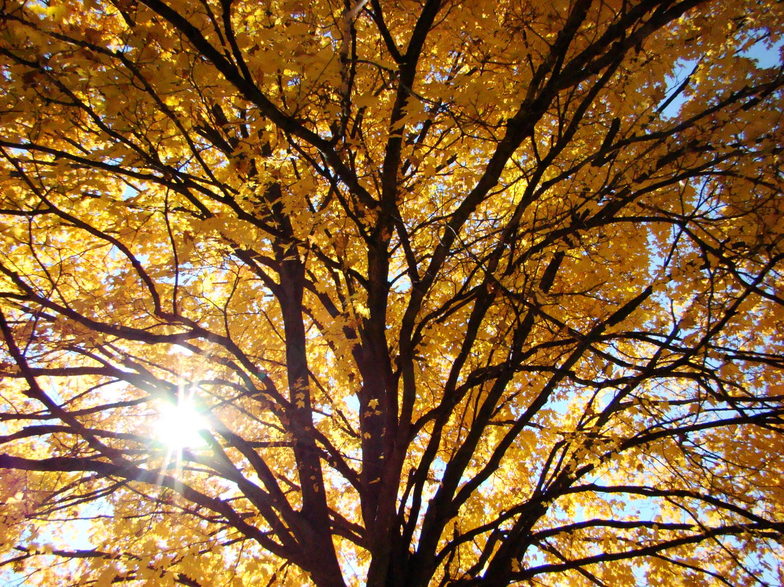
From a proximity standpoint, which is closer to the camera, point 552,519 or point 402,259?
point 552,519

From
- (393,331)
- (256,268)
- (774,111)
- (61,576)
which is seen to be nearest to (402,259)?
(393,331)

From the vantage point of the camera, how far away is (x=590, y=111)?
145 inches

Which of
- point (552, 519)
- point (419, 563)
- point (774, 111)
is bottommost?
point (419, 563)

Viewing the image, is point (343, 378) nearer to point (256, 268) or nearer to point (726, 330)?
point (256, 268)

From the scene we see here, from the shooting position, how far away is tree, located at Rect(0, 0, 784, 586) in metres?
2.30

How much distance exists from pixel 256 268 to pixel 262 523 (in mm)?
3271

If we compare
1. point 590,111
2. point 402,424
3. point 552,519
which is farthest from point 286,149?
point 552,519

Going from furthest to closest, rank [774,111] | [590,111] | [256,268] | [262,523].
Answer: [262,523], [256,268], [590,111], [774,111]

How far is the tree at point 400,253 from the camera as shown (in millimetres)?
2305

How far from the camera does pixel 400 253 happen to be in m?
5.58

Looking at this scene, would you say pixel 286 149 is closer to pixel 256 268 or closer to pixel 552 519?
pixel 256 268

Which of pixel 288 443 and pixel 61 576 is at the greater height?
pixel 288 443

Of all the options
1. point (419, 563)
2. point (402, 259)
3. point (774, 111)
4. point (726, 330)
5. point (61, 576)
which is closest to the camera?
point (774, 111)

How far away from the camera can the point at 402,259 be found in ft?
18.6
